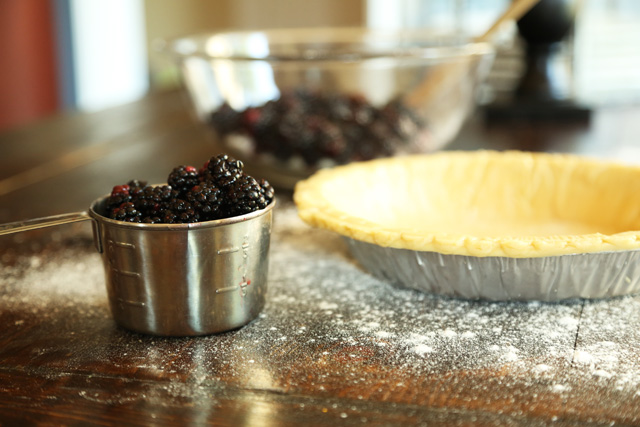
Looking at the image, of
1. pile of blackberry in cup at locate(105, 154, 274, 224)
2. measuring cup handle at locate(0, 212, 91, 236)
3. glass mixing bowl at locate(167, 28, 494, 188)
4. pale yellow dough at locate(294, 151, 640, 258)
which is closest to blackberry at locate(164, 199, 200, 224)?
pile of blackberry in cup at locate(105, 154, 274, 224)

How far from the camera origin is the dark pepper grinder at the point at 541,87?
7.33 ft

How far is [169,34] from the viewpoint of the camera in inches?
221

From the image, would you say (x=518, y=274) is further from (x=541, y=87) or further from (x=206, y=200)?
(x=541, y=87)

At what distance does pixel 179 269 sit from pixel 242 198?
4.6 inches

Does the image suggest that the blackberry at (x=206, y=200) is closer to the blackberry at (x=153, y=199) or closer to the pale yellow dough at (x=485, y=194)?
the blackberry at (x=153, y=199)

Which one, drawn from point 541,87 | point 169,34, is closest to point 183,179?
point 541,87

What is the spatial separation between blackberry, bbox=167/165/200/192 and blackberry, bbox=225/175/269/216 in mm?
58

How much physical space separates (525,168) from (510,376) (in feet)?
1.94

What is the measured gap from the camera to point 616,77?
9.51 ft

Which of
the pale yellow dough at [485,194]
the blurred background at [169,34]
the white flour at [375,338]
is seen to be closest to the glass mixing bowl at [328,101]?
the pale yellow dough at [485,194]

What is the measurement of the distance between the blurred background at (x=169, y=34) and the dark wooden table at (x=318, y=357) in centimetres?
161

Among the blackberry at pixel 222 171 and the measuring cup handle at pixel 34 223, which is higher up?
the blackberry at pixel 222 171

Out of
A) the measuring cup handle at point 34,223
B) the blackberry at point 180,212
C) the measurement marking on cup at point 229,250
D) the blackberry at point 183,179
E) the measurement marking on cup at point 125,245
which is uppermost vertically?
the blackberry at point 183,179

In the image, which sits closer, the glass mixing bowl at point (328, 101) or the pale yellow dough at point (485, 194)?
the pale yellow dough at point (485, 194)
